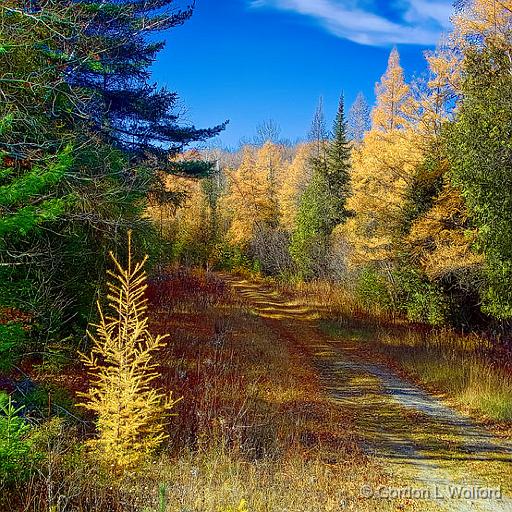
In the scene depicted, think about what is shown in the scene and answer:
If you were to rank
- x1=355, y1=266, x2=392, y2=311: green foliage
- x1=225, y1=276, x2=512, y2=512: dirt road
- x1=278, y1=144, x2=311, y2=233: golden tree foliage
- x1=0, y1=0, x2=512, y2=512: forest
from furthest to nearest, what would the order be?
1. x1=278, y1=144, x2=311, y2=233: golden tree foliage
2. x1=355, y1=266, x2=392, y2=311: green foliage
3. x1=225, y1=276, x2=512, y2=512: dirt road
4. x1=0, y1=0, x2=512, y2=512: forest

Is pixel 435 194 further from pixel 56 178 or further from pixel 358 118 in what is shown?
pixel 358 118

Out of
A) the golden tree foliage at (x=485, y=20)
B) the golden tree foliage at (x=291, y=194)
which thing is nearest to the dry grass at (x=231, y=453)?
the golden tree foliage at (x=485, y=20)

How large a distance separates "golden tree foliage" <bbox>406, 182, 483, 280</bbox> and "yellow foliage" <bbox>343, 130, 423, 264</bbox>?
1686mm

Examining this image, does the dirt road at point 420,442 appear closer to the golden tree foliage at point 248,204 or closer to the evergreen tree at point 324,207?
the evergreen tree at point 324,207

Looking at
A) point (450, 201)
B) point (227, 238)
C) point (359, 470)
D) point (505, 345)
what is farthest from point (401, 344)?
point (227, 238)

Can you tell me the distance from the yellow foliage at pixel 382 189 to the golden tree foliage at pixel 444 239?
1686 millimetres

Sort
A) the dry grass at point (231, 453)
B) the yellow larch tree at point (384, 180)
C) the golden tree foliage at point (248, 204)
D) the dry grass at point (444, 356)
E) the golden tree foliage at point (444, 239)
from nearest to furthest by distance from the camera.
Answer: the dry grass at point (231, 453)
the dry grass at point (444, 356)
the golden tree foliage at point (444, 239)
the yellow larch tree at point (384, 180)
the golden tree foliage at point (248, 204)

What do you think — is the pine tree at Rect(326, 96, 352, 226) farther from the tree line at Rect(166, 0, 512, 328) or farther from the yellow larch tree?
the yellow larch tree

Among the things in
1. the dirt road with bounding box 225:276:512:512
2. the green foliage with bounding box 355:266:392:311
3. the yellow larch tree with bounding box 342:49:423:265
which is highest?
the yellow larch tree with bounding box 342:49:423:265

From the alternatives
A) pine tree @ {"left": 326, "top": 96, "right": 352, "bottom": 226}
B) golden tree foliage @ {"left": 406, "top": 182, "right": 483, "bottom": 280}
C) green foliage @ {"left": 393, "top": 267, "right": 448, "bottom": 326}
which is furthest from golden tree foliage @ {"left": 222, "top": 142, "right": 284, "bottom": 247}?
golden tree foliage @ {"left": 406, "top": 182, "right": 483, "bottom": 280}

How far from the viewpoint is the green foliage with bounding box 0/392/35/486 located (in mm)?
3477

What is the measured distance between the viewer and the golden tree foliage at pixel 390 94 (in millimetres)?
22719

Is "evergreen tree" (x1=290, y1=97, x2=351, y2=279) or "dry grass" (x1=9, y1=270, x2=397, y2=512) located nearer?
"dry grass" (x1=9, y1=270, x2=397, y2=512)

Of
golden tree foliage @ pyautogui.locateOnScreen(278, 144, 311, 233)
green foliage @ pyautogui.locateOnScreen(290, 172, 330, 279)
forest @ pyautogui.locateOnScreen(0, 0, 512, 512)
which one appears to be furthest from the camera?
golden tree foliage @ pyautogui.locateOnScreen(278, 144, 311, 233)
